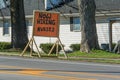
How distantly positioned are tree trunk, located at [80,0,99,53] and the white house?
430cm

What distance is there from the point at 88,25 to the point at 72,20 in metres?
9.01

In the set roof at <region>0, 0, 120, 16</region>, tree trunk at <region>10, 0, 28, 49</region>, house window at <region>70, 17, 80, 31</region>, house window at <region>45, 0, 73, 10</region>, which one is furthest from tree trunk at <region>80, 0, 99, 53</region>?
house window at <region>45, 0, 73, 10</region>

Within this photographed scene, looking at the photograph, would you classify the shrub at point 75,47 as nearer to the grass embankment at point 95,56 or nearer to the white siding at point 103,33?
the white siding at point 103,33

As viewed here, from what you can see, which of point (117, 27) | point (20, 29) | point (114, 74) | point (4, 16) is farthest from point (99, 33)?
point (114, 74)

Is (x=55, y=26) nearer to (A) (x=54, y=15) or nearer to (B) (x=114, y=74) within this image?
(A) (x=54, y=15)

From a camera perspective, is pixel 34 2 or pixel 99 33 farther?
pixel 34 2

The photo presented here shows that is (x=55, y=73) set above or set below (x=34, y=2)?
below

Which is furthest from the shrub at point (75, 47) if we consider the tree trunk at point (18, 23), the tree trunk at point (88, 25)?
the tree trunk at point (88, 25)

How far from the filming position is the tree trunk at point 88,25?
27953mm

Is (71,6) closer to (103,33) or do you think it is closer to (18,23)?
(103,33)

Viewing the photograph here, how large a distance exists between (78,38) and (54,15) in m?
11.5

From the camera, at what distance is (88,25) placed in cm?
2808

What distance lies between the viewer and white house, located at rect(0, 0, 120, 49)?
112 ft

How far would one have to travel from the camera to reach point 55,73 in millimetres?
A: 15586
